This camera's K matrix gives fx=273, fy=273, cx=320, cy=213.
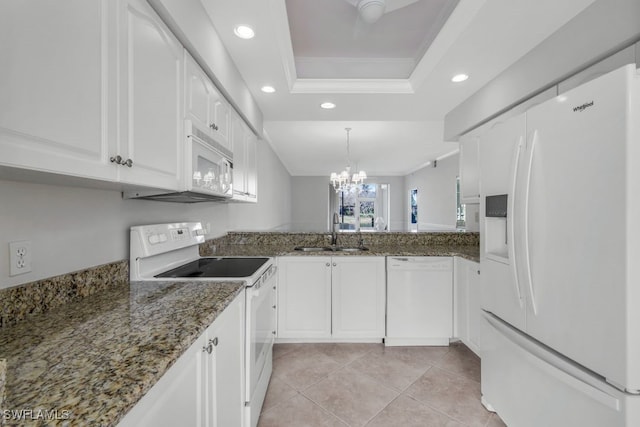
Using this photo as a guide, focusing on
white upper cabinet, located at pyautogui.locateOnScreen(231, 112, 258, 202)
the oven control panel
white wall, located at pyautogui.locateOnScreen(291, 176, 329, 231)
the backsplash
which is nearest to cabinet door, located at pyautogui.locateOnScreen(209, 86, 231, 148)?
white upper cabinet, located at pyautogui.locateOnScreen(231, 112, 258, 202)

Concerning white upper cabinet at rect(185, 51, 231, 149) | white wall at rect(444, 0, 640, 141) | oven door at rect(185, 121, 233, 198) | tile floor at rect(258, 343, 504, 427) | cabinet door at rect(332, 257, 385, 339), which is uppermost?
white wall at rect(444, 0, 640, 141)

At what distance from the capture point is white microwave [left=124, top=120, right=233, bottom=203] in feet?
4.54

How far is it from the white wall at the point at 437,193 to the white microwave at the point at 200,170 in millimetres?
5111

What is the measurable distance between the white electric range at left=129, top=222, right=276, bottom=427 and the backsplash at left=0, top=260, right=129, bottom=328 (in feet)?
0.46

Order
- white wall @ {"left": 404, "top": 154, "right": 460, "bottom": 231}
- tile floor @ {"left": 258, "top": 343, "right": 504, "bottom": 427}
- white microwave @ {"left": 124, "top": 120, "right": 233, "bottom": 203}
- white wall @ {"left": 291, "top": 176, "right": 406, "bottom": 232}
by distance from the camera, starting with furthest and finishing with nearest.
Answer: white wall @ {"left": 291, "top": 176, "right": 406, "bottom": 232} → white wall @ {"left": 404, "top": 154, "right": 460, "bottom": 231} → tile floor @ {"left": 258, "top": 343, "right": 504, "bottom": 427} → white microwave @ {"left": 124, "top": 120, "right": 233, "bottom": 203}

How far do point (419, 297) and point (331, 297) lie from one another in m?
0.80

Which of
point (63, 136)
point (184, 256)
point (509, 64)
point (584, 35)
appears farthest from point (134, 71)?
point (509, 64)

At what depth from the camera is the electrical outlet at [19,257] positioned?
2.90ft

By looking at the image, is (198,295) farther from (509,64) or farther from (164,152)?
(509,64)

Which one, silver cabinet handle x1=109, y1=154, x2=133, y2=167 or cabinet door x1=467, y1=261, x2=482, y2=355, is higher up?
silver cabinet handle x1=109, y1=154, x2=133, y2=167

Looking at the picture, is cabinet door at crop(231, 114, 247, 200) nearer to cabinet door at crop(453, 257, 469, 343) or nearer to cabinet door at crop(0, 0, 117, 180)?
cabinet door at crop(0, 0, 117, 180)

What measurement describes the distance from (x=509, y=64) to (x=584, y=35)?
0.53m

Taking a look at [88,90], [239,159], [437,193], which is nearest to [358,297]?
[239,159]

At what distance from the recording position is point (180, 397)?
0.78 metres
